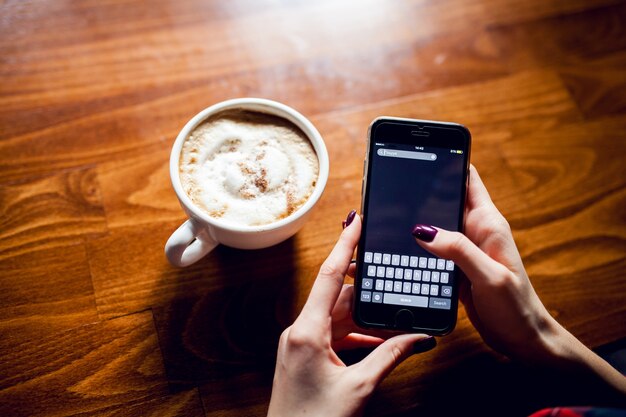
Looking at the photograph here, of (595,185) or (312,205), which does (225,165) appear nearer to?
(312,205)

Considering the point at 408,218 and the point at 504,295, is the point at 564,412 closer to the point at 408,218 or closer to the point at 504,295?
the point at 504,295

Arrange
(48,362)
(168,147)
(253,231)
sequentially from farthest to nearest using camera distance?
(168,147) → (48,362) → (253,231)

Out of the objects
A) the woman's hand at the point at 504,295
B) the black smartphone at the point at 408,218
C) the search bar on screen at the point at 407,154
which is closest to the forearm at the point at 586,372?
the woman's hand at the point at 504,295

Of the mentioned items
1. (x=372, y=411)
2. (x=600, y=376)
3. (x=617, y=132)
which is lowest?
Result: (x=372, y=411)

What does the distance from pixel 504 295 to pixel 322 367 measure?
221 mm

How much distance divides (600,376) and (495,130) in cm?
39

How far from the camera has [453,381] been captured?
0.77 metres

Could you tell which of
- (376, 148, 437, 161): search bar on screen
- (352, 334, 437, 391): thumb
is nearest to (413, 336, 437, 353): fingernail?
(352, 334, 437, 391): thumb

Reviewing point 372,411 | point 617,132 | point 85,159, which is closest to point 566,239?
point 617,132

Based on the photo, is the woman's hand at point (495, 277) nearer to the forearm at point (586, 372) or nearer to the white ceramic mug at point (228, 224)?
the forearm at point (586, 372)

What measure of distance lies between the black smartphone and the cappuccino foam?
9cm

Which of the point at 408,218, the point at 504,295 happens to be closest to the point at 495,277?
the point at 504,295

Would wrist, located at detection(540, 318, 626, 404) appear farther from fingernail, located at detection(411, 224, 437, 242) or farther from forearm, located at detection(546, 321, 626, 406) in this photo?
fingernail, located at detection(411, 224, 437, 242)

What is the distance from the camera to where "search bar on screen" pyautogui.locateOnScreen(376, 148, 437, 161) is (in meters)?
0.71
